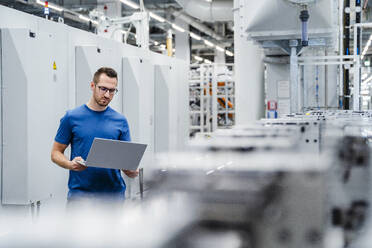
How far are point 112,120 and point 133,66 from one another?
8.28 ft

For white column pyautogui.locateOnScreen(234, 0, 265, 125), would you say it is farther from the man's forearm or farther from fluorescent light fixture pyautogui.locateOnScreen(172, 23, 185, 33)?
fluorescent light fixture pyautogui.locateOnScreen(172, 23, 185, 33)

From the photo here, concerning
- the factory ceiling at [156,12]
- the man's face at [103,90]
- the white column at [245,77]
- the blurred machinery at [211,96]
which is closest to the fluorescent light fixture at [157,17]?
the factory ceiling at [156,12]

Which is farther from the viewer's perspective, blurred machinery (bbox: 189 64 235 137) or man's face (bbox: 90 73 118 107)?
blurred machinery (bbox: 189 64 235 137)

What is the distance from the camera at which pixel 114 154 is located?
2.01 meters

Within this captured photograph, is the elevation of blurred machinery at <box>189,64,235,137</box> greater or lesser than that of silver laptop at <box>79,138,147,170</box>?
greater

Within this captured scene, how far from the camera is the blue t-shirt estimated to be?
7.32ft

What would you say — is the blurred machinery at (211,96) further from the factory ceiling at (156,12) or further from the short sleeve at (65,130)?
the short sleeve at (65,130)

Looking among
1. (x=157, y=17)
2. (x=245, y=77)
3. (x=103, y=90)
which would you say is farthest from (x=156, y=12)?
(x=103, y=90)

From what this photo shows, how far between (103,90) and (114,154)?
402 millimetres

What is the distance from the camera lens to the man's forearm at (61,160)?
2179 mm

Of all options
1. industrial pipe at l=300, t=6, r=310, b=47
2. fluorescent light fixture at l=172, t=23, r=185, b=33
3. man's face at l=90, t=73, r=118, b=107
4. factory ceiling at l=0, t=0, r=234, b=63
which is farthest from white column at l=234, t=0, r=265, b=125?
fluorescent light fixture at l=172, t=23, r=185, b=33

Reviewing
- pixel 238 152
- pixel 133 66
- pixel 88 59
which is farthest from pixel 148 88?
pixel 238 152

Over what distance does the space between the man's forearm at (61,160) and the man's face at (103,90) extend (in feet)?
1.05

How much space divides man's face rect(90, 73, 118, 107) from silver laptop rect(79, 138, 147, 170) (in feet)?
1.10
